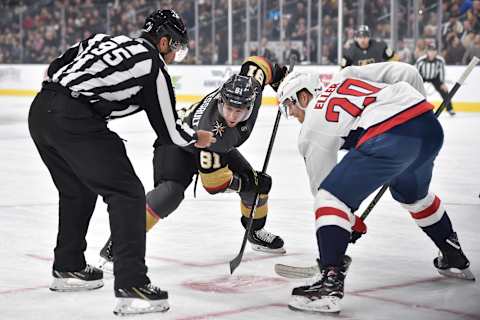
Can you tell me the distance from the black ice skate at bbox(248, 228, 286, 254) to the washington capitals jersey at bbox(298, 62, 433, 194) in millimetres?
1079

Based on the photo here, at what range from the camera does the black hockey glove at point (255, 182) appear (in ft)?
13.8

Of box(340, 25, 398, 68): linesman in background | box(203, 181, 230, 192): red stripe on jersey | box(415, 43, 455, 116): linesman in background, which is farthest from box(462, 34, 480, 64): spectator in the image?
box(203, 181, 230, 192): red stripe on jersey

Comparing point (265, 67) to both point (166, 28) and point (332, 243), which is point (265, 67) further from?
point (332, 243)

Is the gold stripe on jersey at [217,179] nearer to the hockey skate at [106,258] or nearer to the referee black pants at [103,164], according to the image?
the hockey skate at [106,258]

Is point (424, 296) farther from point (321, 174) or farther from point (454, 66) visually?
point (454, 66)

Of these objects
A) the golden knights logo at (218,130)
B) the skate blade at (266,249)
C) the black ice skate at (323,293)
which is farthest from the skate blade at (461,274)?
the golden knights logo at (218,130)

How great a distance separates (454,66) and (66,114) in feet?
38.9

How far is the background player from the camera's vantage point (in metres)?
3.88

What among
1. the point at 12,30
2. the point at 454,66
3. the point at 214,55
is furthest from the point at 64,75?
the point at 12,30

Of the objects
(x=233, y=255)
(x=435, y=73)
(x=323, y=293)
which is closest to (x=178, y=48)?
(x=323, y=293)

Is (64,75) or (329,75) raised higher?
(64,75)

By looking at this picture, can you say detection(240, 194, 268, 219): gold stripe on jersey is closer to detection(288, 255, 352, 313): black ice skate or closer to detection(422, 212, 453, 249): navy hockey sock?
detection(422, 212, 453, 249): navy hockey sock

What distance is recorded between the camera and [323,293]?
3.13 metres

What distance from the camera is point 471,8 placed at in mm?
14617
